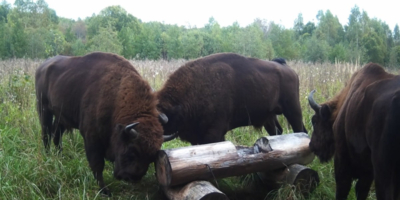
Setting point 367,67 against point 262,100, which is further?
point 262,100

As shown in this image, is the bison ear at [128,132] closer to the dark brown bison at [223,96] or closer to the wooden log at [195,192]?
the wooden log at [195,192]

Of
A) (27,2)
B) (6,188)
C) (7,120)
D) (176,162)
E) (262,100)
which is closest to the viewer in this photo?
(176,162)

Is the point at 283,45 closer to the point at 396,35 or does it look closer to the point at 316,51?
the point at 316,51

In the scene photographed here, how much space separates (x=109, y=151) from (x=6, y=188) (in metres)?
1.37

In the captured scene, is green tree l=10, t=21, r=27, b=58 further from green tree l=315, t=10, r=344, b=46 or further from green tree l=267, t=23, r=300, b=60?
green tree l=315, t=10, r=344, b=46

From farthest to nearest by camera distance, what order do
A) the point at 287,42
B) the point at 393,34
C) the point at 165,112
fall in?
the point at 287,42
the point at 393,34
the point at 165,112

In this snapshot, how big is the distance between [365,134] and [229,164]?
163 cm

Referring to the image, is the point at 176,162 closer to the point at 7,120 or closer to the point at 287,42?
the point at 7,120

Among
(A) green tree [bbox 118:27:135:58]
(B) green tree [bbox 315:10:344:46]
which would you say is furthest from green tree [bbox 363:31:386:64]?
(A) green tree [bbox 118:27:135:58]

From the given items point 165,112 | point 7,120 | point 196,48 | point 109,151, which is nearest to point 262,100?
point 165,112

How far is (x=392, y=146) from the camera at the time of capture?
3377 mm

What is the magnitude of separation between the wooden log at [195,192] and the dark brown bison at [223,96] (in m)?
1.53

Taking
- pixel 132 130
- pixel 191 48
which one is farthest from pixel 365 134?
pixel 191 48

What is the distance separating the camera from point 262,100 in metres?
6.45
